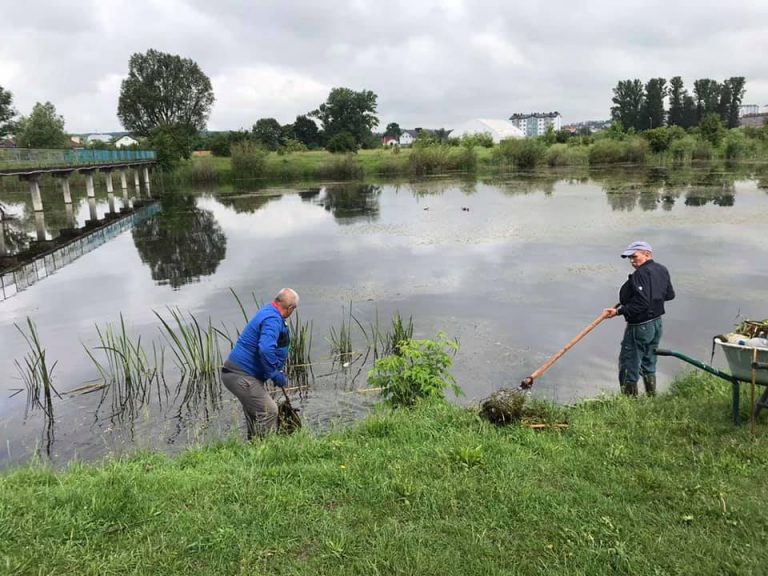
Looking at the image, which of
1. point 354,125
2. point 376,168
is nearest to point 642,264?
point 376,168

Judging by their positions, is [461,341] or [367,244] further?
[367,244]

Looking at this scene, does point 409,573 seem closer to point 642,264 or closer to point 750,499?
point 750,499

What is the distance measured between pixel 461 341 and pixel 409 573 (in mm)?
6355

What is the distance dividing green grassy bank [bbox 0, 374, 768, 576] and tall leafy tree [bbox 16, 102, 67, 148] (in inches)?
2831

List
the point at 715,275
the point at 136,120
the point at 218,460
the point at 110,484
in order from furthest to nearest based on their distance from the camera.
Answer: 1. the point at 136,120
2. the point at 715,275
3. the point at 218,460
4. the point at 110,484

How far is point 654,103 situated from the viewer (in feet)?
315

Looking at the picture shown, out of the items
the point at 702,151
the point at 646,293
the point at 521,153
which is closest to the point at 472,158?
the point at 521,153

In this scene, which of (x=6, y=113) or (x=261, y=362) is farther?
(x=6, y=113)

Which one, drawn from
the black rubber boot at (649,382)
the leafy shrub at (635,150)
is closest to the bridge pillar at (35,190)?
the black rubber boot at (649,382)

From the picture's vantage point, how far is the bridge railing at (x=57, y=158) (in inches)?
1060

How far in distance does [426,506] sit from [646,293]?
154 inches

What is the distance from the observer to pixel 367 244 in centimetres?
1917

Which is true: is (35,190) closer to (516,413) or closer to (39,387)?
(39,387)

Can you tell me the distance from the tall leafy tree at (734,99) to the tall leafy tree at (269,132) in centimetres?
8202
